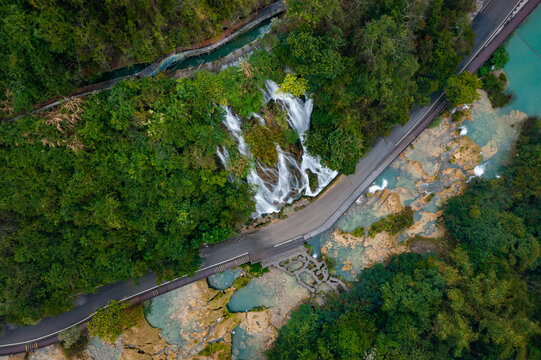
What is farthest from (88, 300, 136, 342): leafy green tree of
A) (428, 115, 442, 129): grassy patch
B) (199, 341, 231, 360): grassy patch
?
(428, 115, 442, 129): grassy patch

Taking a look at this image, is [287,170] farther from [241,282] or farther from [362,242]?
[241,282]

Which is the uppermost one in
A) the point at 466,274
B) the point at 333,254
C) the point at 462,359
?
the point at 333,254

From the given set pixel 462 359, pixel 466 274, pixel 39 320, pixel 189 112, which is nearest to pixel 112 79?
pixel 189 112

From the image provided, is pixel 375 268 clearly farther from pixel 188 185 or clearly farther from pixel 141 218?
pixel 141 218

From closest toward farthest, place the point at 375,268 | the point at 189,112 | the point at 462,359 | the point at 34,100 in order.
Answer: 1. the point at 34,100
2. the point at 189,112
3. the point at 462,359
4. the point at 375,268

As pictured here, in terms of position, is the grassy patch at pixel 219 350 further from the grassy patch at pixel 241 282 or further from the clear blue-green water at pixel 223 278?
the grassy patch at pixel 241 282

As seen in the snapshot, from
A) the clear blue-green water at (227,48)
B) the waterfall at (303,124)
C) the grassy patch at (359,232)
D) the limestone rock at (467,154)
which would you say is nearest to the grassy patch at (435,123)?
the limestone rock at (467,154)
